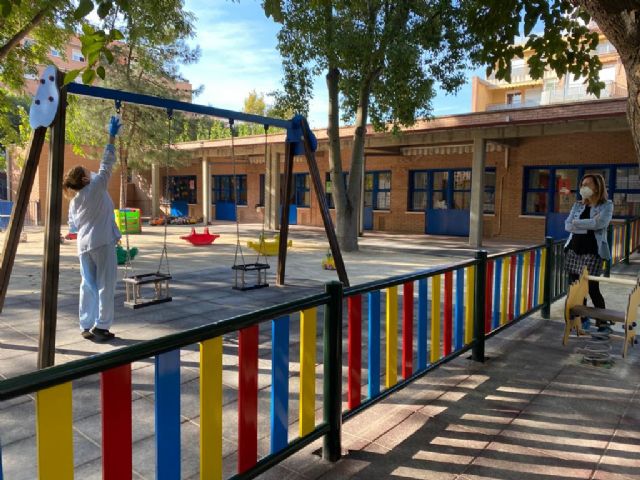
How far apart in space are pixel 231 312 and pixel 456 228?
1414 cm

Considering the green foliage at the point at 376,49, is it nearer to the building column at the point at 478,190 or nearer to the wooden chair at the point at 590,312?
the building column at the point at 478,190

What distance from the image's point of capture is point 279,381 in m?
2.61

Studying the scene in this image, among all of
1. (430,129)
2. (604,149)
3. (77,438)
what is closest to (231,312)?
(77,438)

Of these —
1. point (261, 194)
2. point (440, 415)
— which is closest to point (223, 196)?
point (261, 194)

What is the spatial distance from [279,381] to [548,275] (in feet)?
15.0

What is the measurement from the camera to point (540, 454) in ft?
9.93

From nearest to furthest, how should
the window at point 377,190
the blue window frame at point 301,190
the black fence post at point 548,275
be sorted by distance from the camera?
the black fence post at point 548,275 → the window at point 377,190 → the blue window frame at point 301,190

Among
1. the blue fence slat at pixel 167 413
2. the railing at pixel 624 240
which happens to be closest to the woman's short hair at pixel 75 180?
the blue fence slat at pixel 167 413

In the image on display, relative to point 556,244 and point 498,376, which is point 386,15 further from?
point 498,376

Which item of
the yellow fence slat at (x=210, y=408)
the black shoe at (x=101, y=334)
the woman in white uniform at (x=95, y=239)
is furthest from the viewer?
the black shoe at (x=101, y=334)

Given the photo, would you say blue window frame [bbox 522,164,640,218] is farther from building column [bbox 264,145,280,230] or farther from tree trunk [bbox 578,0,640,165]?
tree trunk [bbox 578,0,640,165]

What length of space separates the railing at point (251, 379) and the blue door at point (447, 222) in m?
14.6

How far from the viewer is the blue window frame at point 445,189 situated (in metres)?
18.5

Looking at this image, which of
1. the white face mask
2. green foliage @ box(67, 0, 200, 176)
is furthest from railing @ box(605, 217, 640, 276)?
green foliage @ box(67, 0, 200, 176)
